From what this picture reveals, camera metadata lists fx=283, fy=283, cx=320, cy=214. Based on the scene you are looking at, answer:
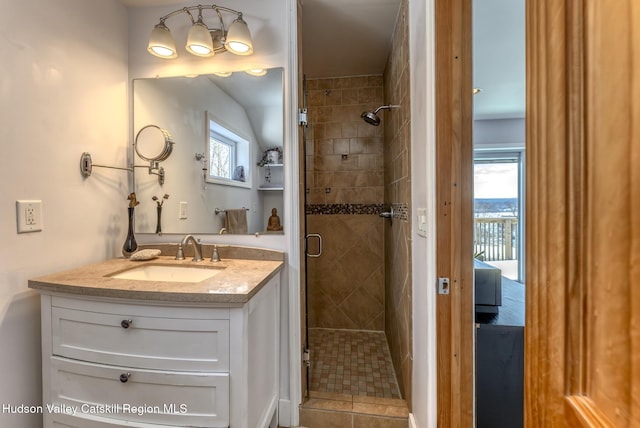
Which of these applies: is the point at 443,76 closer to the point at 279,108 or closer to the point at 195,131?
the point at 279,108

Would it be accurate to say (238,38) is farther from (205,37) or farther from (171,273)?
(171,273)

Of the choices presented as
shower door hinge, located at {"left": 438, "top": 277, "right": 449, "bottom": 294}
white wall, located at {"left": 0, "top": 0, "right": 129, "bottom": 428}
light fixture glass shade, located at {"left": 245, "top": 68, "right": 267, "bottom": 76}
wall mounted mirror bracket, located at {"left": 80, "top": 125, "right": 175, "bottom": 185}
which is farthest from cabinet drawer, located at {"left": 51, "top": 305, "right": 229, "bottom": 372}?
light fixture glass shade, located at {"left": 245, "top": 68, "right": 267, "bottom": 76}

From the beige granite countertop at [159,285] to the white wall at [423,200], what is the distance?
690 mm

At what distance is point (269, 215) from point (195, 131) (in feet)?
2.29

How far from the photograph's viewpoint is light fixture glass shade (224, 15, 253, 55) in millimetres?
1517

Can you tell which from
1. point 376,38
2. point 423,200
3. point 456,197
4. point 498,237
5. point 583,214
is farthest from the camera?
point 498,237

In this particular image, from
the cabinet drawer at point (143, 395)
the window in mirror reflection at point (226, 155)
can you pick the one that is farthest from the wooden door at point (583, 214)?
the window in mirror reflection at point (226, 155)

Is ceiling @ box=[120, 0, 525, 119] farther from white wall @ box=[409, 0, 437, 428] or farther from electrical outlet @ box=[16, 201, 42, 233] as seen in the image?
electrical outlet @ box=[16, 201, 42, 233]

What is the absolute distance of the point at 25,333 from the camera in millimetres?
1217

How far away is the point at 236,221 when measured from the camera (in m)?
1.71

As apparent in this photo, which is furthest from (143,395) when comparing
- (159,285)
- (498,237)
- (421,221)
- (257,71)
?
(498,237)

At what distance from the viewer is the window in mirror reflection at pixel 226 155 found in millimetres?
1729

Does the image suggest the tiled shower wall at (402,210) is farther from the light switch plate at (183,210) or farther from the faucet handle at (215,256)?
the light switch plate at (183,210)

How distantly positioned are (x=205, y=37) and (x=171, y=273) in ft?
4.25
